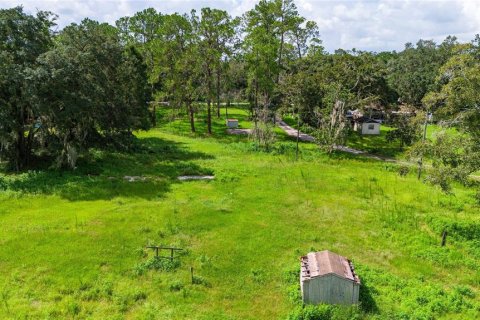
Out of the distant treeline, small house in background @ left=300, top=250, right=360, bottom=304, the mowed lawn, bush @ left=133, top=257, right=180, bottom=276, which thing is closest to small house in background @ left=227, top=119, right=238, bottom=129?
the distant treeline

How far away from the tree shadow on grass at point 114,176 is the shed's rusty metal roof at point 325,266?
1470cm

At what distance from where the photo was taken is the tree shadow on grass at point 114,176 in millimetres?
29125

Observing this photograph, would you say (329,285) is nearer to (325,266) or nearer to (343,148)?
(325,266)

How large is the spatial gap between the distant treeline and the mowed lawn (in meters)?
4.49

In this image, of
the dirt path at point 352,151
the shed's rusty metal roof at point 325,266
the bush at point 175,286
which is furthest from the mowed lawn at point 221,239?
the dirt path at point 352,151

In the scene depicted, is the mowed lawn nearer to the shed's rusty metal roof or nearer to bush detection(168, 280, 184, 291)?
bush detection(168, 280, 184, 291)

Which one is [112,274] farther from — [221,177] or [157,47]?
[157,47]

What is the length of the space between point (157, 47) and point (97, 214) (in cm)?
3712

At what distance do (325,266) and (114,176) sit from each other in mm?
22055

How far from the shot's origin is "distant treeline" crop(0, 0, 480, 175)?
29203 mm

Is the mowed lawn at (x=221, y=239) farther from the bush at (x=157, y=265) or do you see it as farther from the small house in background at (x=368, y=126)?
the small house in background at (x=368, y=126)

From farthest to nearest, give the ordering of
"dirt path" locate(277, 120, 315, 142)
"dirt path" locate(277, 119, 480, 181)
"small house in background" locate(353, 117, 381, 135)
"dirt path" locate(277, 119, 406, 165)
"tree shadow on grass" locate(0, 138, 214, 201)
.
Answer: "small house in background" locate(353, 117, 381, 135), "dirt path" locate(277, 120, 315, 142), "dirt path" locate(277, 119, 406, 165), "dirt path" locate(277, 119, 480, 181), "tree shadow on grass" locate(0, 138, 214, 201)

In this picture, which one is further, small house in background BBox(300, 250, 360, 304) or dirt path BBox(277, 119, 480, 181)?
dirt path BBox(277, 119, 480, 181)

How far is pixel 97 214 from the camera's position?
2550 centimetres
